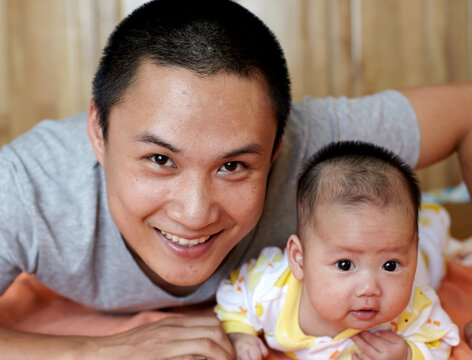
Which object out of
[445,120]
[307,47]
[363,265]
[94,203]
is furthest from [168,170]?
[307,47]

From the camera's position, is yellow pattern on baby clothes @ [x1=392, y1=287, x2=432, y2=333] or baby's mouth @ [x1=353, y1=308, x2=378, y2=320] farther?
yellow pattern on baby clothes @ [x1=392, y1=287, x2=432, y2=333]

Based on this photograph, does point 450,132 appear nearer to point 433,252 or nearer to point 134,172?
point 433,252

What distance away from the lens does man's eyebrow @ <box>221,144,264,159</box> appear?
1.00 m

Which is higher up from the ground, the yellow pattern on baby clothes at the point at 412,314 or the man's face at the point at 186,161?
the man's face at the point at 186,161

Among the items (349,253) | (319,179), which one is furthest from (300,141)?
(349,253)

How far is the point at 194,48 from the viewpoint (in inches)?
39.7

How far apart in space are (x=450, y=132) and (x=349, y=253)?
0.59m

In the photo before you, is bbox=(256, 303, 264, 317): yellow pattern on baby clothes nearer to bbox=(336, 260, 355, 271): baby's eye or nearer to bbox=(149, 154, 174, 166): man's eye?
bbox=(336, 260, 355, 271): baby's eye

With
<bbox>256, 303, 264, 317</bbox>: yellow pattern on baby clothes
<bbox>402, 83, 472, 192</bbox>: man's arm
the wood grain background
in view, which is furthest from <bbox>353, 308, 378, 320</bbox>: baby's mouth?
the wood grain background

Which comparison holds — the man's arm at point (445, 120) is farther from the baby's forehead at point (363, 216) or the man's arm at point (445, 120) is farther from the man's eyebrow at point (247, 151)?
the man's eyebrow at point (247, 151)

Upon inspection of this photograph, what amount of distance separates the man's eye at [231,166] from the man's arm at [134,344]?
0.33 metres

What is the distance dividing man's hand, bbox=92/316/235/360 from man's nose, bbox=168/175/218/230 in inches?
9.3

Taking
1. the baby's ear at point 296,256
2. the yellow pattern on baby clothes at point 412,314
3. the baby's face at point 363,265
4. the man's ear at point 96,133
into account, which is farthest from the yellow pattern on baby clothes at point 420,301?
the man's ear at point 96,133

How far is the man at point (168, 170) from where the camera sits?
1001 mm
